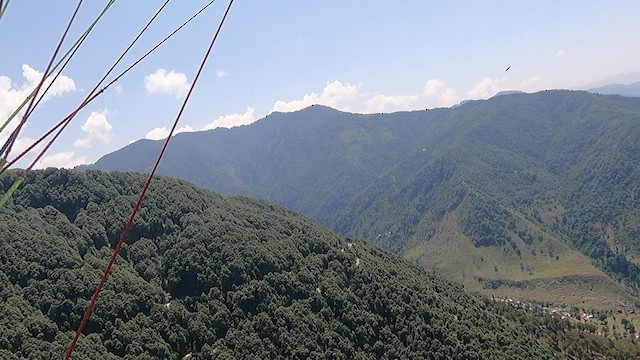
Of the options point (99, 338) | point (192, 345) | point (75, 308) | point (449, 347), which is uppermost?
point (75, 308)

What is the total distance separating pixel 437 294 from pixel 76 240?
3770 inches

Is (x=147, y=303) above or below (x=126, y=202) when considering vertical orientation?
below

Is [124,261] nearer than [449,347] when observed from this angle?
No

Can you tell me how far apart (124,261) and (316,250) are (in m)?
50.9

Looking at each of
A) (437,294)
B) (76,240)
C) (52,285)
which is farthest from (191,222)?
(437,294)

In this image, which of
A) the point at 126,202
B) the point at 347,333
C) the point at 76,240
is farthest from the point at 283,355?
the point at 126,202

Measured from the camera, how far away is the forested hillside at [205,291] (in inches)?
3487

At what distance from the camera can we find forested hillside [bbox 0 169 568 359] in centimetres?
8856

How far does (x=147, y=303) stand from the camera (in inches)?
3875

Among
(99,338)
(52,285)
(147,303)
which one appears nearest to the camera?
(99,338)

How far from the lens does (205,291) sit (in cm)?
10669

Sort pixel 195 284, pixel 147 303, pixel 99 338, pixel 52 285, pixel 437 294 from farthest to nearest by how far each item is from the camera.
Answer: pixel 437 294 → pixel 195 284 → pixel 147 303 → pixel 52 285 → pixel 99 338

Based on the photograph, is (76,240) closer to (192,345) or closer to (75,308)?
(75,308)

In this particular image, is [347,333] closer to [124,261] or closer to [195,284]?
[195,284]
